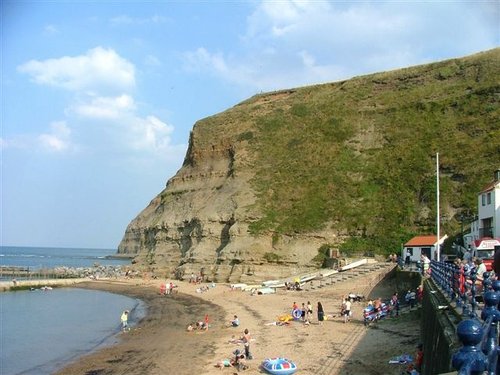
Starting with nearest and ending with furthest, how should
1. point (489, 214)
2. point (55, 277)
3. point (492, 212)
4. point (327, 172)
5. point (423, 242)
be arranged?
point (492, 212) → point (489, 214) → point (423, 242) → point (327, 172) → point (55, 277)

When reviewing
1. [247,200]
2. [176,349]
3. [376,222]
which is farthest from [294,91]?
[176,349]

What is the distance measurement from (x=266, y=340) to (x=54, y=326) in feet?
66.9

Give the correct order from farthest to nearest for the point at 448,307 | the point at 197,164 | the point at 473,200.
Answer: the point at 197,164
the point at 473,200
the point at 448,307

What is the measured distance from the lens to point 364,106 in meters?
78.2

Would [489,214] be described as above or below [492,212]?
below

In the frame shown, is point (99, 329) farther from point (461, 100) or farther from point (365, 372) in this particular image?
point (461, 100)

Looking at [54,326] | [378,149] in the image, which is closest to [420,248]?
[378,149]

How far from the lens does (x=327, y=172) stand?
69.8 metres

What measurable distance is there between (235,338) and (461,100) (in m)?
53.2

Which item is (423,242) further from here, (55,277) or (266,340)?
(55,277)

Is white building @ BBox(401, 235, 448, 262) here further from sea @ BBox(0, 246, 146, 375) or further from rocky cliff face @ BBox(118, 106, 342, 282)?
sea @ BBox(0, 246, 146, 375)

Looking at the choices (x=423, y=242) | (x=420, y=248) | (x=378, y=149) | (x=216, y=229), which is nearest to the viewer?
(x=420, y=248)

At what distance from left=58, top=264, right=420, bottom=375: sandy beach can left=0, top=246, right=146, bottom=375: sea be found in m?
2.13

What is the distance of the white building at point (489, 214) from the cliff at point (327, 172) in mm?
10868
